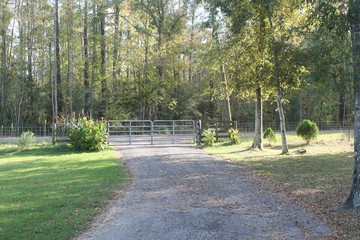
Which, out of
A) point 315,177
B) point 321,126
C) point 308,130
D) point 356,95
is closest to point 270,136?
point 308,130

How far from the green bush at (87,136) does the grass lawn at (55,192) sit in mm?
1266

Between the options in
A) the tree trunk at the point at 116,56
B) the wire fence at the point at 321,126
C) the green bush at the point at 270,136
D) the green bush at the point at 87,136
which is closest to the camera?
the green bush at the point at 87,136

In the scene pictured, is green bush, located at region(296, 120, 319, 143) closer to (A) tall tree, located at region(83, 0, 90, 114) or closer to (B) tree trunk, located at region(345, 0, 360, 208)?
(B) tree trunk, located at region(345, 0, 360, 208)

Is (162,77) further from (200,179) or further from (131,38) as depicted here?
(200,179)

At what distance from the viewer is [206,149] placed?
50.1 ft

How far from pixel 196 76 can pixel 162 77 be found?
751 cm

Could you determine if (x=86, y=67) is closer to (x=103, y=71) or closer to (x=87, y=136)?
(x=103, y=71)

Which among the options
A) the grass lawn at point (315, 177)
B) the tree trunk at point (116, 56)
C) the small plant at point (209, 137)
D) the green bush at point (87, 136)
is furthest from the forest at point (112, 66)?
the grass lawn at point (315, 177)

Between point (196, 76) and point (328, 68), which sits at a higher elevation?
point (196, 76)

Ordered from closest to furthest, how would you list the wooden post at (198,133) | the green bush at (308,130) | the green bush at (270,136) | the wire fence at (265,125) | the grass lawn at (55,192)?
the grass lawn at (55,192)
the wooden post at (198,133)
the green bush at (308,130)
the green bush at (270,136)
the wire fence at (265,125)

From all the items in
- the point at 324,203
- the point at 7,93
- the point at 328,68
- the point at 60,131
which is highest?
the point at 7,93

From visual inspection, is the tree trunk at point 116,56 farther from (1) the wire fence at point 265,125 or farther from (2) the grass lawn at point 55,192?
(2) the grass lawn at point 55,192

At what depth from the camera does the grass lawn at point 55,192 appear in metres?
5.04

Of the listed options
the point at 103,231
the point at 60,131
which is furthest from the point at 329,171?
the point at 60,131
